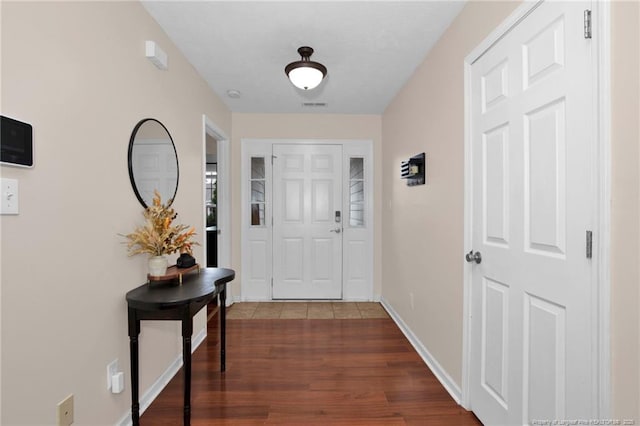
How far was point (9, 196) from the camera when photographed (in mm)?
1076

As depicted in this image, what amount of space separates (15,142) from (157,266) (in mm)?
975

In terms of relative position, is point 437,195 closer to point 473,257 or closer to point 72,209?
point 473,257

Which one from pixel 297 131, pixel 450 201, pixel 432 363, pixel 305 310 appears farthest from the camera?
pixel 297 131

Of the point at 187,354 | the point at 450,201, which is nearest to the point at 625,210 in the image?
the point at 450,201

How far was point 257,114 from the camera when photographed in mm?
4180

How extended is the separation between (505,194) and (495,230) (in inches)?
8.1

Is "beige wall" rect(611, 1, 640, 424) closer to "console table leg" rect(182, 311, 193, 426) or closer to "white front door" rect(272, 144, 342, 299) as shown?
"console table leg" rect(182, 311, 193, 426)

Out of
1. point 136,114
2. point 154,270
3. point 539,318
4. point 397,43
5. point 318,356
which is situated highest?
point 397,43

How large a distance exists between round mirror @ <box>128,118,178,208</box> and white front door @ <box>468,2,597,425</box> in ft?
6.50

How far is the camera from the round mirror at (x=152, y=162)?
1.87 meters

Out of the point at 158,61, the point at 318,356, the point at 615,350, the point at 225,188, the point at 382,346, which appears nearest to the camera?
the point at 615,350

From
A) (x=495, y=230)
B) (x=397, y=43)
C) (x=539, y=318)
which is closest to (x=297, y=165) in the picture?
(x=397, y=43)

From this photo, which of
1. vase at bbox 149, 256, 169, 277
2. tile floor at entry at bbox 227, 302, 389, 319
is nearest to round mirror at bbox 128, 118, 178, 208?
vase at bbox 149, 256, 169, 277

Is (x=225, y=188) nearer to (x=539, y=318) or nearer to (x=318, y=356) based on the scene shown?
(x=318, y=356)
